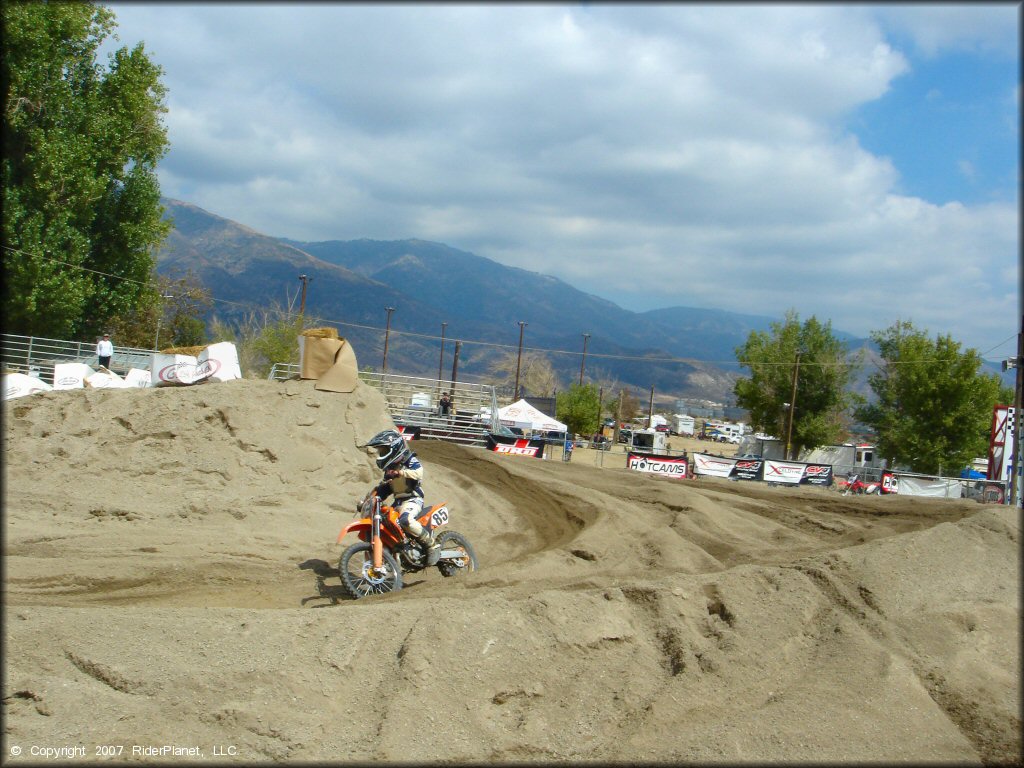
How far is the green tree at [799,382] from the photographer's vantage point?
6019 centimetres

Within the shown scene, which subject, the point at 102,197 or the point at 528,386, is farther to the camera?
the point at 528,386

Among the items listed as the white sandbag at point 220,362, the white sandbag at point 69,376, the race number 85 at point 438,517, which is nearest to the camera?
the race number 85 at point 438,517

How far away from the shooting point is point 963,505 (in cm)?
1625

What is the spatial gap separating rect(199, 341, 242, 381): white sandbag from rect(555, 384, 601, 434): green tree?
175 feet

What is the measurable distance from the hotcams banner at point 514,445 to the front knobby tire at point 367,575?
1783cm

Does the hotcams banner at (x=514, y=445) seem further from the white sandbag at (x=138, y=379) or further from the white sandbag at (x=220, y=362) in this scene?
the white sandbag at (x=220, y=362)

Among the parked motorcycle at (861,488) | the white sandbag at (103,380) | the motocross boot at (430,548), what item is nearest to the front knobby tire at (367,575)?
the motocross boot at (430,548)

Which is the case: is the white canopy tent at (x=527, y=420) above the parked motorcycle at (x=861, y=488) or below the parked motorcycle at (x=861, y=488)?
above

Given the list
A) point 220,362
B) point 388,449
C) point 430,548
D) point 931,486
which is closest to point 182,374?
point 220,362

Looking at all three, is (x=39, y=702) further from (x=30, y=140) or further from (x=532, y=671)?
(x=30, y=140)

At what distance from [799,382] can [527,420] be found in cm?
2783

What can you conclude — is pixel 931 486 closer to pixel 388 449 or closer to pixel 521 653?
pixel 388 449

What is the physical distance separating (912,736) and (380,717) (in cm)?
394

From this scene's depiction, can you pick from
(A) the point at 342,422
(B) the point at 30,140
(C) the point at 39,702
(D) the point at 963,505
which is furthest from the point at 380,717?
(B) the point at 30,140
